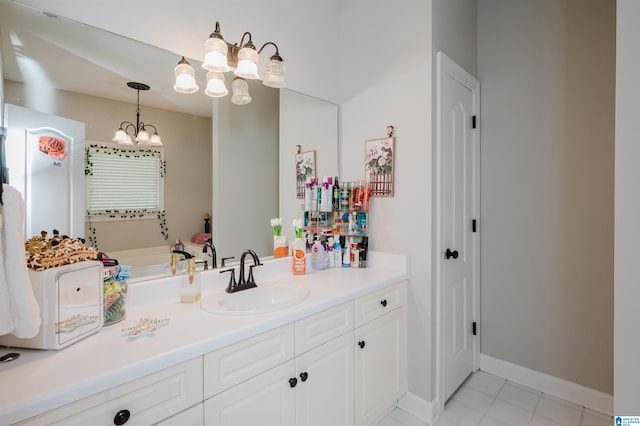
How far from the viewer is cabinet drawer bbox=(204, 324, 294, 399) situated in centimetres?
103

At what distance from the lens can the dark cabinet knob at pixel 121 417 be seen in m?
0.84

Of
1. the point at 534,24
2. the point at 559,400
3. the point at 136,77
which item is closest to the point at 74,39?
the point at 136,77

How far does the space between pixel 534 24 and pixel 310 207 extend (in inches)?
76.8

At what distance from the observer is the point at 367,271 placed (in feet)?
6.48

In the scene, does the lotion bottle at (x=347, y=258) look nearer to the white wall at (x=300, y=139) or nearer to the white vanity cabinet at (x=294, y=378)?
the white wall at (x=300, y=139)

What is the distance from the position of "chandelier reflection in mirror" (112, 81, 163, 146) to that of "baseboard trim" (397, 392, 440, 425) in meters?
1.99

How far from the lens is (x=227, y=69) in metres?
1.50

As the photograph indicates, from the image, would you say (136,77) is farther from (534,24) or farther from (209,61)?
(534,24)

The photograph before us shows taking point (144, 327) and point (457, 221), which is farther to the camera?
point (457, 221)

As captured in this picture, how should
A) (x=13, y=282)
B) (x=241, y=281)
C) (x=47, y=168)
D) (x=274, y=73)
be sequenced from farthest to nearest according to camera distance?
(x=274, y=73) → (x=241, y=281) → (x=47, y=168) → (x=13, y=282)

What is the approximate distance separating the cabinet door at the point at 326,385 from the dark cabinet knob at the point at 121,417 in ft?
2.05

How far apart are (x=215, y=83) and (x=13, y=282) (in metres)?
1.15

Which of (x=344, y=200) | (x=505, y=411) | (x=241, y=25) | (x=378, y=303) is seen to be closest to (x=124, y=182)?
(x=241, y=25)

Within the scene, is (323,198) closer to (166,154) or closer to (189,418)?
(166,154)
